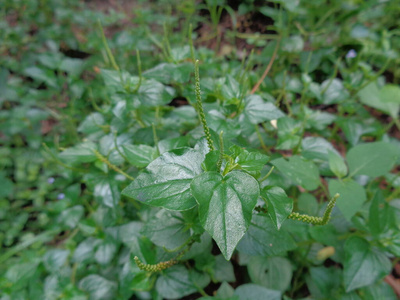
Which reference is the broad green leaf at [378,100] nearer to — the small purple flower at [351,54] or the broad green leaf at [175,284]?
the small purple flower at [351,54]

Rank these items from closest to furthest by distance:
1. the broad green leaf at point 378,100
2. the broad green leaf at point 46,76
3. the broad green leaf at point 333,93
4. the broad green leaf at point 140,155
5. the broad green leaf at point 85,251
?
the broad green leaf at point 140,155 → the broad green leaf at point 85,251 → the broad green leaf at point 333,93 → the broad green leaf at point 378,100 → the broad green leaf at point 46,76

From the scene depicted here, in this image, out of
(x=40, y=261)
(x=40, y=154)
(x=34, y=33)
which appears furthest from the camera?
(x=34, y=33)

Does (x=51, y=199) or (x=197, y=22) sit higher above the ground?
(x=197, y=22)

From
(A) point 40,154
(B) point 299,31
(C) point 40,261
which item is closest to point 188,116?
(C) point 40,261

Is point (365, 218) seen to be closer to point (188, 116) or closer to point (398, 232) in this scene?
point (398, 232)

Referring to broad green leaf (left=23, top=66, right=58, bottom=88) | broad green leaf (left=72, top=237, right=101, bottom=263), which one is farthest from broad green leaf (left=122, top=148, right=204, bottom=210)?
broad green leaf (left=23, top=66, right=58, bottom=88)

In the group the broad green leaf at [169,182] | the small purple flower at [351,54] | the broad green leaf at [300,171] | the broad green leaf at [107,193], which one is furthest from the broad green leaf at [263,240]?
the small purple flower at [351,54]

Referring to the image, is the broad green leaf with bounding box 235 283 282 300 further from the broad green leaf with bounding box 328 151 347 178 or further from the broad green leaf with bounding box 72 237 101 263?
the broad green leaf with bounding box 72 237 101 263
